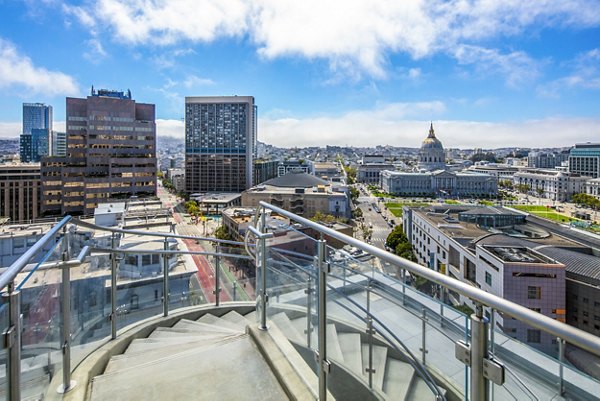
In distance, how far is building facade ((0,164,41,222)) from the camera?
1590 inches

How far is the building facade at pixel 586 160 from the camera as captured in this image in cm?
7100

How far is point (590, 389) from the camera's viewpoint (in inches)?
45.1

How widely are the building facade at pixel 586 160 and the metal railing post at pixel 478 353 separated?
88.9 meters

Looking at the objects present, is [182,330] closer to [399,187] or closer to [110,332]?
[110,332]

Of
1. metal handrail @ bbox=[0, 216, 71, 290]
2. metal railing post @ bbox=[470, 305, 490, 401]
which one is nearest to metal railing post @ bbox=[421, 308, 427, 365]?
metal railing post @ bbox=[470, 305, 490, 401]

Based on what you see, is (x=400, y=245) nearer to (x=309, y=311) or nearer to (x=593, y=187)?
(x=309, y=311)

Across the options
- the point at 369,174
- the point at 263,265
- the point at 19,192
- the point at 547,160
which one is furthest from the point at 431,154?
the point at 263,265

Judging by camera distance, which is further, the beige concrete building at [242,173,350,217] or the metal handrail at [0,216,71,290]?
the beige concrete building at [242,173,350,217]

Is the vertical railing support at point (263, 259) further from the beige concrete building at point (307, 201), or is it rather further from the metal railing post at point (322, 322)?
the beige concrete building at point (307, 201)

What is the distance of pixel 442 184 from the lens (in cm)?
6538

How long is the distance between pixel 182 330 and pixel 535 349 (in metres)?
2.68

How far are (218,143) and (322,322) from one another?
58.1 m

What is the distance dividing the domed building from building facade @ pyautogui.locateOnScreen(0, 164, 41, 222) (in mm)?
72071

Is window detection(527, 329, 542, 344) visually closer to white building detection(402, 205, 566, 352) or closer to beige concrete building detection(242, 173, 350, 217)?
white building detection(402, 205, 566, 352)
